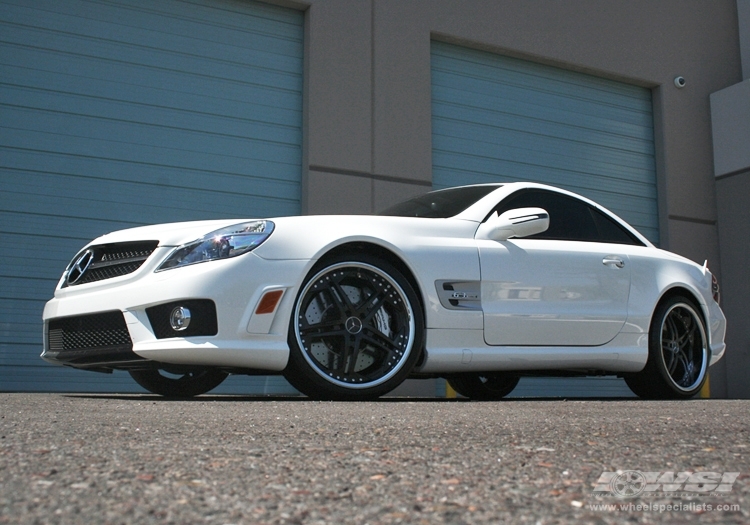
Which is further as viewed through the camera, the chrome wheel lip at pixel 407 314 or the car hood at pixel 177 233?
the car hood at pixel 177 233

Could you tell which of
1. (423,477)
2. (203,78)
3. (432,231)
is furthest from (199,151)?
(423,477)

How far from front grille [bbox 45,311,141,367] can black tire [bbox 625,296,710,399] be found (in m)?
3.33

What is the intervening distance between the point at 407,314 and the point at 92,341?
163 centimetres

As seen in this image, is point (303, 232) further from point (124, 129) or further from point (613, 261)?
point (124, 129)

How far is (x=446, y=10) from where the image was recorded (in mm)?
10961

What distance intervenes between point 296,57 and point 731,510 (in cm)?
896

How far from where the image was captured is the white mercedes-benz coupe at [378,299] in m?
4.27

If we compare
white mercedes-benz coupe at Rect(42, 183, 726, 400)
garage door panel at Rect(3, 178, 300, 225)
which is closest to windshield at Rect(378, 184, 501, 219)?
white mercedes-benz coupe at Rect(42, 183, 726, 400)

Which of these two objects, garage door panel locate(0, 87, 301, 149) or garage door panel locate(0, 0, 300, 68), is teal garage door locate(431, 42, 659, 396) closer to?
garage door panel locate(0, 0, 300, 68)

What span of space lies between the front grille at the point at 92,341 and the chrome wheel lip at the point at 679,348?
342 cm

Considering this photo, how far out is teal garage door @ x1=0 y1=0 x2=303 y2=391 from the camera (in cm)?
813

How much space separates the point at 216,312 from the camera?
13.9 feet

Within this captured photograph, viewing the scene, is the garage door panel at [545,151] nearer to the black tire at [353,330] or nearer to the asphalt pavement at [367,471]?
the black tire at [353,330]

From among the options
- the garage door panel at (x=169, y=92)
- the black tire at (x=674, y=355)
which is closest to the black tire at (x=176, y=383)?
the black tire at (x=674, y=355)
